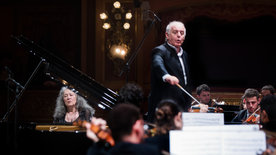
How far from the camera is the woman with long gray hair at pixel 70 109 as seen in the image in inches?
184

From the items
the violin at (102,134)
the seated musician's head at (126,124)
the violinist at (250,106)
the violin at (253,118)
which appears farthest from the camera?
the violinist at (250,106)

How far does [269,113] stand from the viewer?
3.17 m

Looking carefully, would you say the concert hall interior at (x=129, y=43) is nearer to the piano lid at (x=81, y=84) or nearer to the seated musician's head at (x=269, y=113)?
the piano lid at (x=81, y=84)

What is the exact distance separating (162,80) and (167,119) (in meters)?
1.06

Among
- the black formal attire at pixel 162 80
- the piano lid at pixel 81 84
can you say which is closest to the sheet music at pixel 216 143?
the black formal attire at pixel 162 80

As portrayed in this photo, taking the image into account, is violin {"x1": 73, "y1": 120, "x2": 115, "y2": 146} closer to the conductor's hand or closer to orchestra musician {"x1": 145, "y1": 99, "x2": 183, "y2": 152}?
orchestra musician {"x1": 145, "y1": 99, "x2": 183, "y2": 152}

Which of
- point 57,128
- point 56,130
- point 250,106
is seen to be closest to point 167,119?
point 56,130

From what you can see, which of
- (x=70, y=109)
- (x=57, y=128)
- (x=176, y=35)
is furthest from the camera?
(x=70, y=109)

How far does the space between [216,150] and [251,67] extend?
21.7 ft

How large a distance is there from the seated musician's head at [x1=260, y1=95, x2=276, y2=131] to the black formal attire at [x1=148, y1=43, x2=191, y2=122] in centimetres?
69

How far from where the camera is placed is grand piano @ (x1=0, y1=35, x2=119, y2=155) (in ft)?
11.7

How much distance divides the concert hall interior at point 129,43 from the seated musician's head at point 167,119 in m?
5.49

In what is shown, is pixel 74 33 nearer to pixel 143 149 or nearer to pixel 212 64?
pixel 212 64

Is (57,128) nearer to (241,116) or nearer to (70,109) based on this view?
(70,109)
